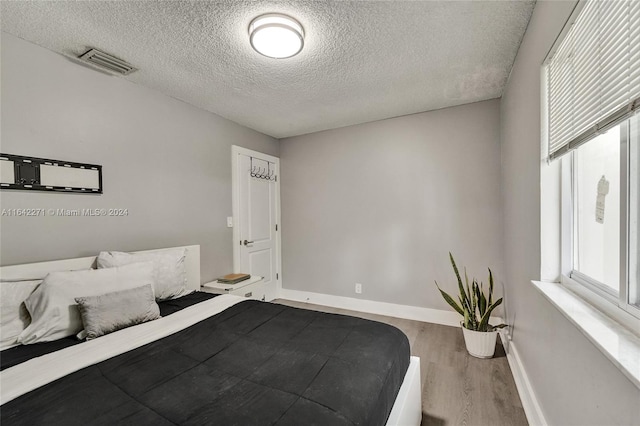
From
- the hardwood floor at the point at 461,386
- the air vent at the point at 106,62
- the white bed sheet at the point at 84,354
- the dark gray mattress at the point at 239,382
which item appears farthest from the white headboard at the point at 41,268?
the hardwood floor at the point at 461,386

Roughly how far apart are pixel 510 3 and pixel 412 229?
217cm

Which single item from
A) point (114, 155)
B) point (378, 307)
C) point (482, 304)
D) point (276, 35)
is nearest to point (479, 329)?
point (482, 304)

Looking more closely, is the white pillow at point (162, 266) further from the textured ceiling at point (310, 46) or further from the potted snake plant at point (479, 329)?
the potted snake plant at point (479, 329)

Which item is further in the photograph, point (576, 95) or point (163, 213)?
point (163, 213)

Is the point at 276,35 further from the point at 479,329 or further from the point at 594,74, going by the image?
the point at 479,329

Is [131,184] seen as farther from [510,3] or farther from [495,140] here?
[495,140]

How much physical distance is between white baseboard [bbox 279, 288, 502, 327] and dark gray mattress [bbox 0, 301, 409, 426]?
5.46ft

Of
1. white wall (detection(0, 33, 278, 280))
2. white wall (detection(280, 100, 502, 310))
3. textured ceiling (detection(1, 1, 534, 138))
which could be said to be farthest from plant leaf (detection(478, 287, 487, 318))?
white wall (detection(0, 33, 278, 280))

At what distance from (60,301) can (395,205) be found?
9.98ft

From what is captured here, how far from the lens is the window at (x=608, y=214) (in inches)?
33.5

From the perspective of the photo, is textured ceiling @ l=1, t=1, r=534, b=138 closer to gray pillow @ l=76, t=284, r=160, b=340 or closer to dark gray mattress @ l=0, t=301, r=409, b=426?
gray pillow @ l=76, t=284, r=160, b=340

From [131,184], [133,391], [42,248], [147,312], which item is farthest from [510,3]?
[42,248]

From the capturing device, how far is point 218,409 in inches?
37.9

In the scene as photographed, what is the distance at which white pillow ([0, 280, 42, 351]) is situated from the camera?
1457 mm
